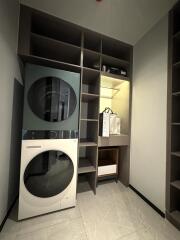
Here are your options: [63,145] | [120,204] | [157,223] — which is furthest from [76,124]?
[157,223]

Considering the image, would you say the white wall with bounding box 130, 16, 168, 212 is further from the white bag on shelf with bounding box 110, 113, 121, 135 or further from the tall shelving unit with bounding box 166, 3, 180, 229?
the white bag on shelf with bounding box 110, 113, 121, 135

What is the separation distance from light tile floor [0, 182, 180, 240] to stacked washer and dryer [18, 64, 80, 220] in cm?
10

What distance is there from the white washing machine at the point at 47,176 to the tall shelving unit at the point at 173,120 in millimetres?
1109

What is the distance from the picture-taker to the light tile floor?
109 centimetres

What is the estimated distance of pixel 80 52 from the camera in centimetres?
165

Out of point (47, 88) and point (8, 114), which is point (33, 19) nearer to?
point (47, 88)

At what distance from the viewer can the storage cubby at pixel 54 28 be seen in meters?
1.44

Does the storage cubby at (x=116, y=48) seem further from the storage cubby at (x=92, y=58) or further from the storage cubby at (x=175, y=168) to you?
the storage cubby at (x=175, y=168)

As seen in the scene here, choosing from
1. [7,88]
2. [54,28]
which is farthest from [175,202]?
[54,28]

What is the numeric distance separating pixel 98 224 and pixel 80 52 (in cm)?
216

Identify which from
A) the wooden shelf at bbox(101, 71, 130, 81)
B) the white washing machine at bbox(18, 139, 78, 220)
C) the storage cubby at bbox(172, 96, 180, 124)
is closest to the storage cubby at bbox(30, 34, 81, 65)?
the wooden shelf at bbox(101, 71, 130, 81)

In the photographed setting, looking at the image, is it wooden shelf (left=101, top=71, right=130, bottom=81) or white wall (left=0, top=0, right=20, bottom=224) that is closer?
white wall (left=0, top=0, right=20, bottom=224)

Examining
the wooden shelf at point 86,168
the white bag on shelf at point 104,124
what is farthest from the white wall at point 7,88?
the white bag on shelf at point 104,124

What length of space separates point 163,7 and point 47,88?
1.64 m
